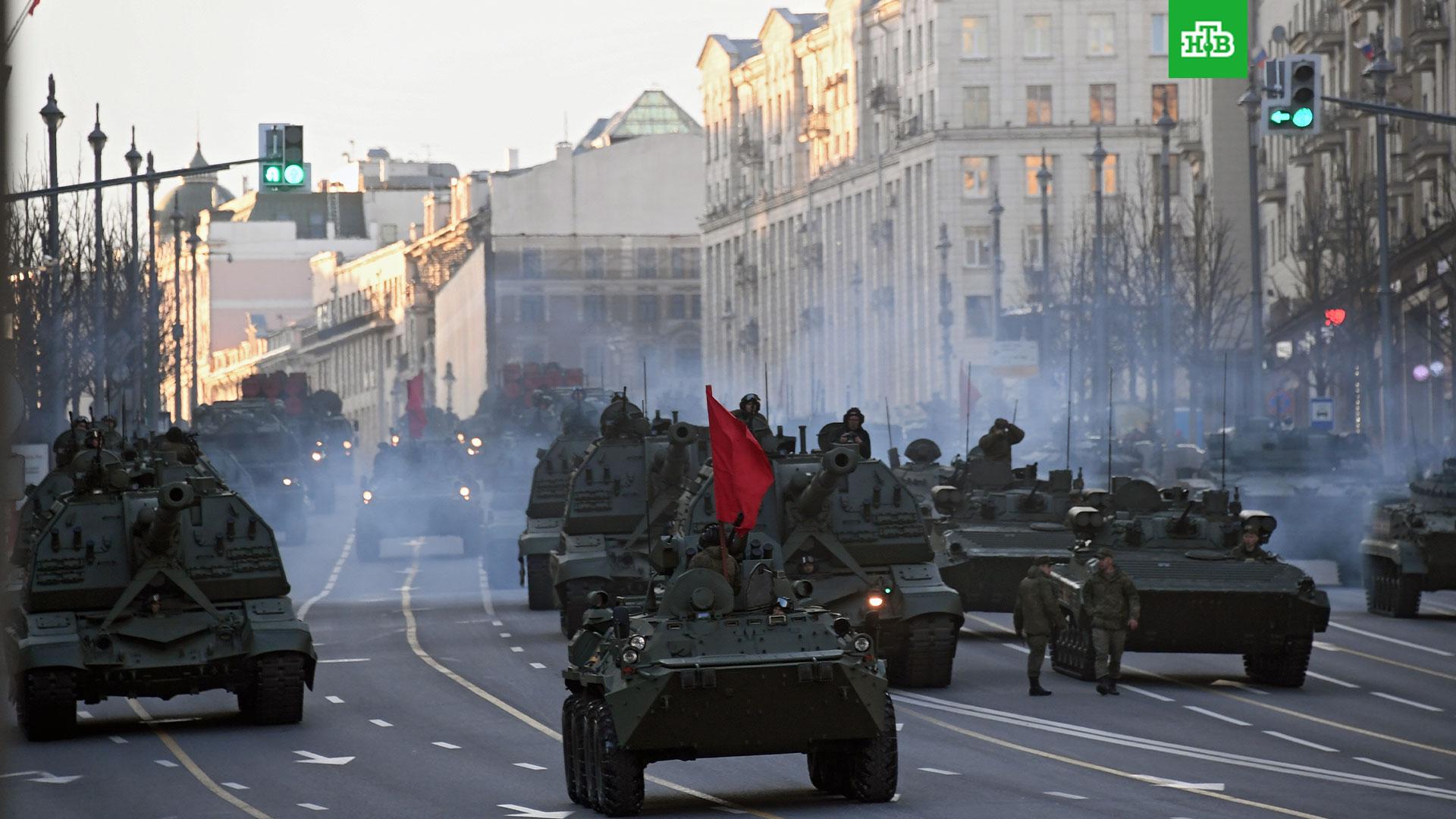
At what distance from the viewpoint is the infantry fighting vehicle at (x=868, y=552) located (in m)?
22.9

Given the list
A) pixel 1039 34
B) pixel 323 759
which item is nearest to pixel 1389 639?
pixel 323 759

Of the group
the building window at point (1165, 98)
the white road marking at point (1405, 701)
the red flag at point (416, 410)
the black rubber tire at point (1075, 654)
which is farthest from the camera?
A: the building window at point (1165, 98)

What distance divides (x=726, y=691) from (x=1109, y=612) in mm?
8603

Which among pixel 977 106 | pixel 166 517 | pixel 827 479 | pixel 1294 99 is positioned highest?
pixel 977 106

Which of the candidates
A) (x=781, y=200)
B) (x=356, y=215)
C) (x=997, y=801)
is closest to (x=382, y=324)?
(x=356, y=215)

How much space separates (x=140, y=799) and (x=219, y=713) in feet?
21.3

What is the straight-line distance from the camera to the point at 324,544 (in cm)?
5866

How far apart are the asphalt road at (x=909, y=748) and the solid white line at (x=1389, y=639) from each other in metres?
0.08

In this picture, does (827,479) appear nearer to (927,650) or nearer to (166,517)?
(927,650)

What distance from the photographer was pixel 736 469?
50.7 ft

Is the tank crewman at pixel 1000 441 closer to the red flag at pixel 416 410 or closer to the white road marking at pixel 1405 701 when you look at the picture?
the white road marking at pixel 1405 701

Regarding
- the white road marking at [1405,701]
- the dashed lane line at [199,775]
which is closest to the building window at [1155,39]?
the white road marking at [1405,701]

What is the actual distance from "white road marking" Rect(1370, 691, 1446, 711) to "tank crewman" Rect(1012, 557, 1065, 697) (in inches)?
112

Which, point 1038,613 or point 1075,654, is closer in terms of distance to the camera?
point 1038,613
